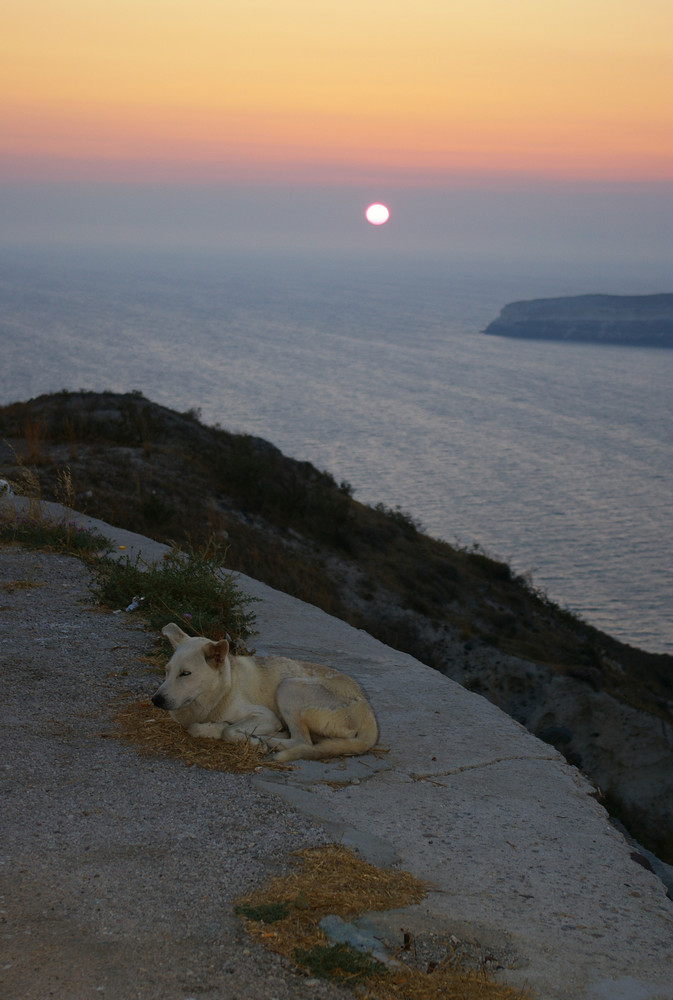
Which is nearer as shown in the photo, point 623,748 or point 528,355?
point 623,748

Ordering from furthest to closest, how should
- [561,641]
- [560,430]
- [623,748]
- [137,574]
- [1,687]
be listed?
[560,430] < [561,641] < [623,748] < [137,574] < [1,687]

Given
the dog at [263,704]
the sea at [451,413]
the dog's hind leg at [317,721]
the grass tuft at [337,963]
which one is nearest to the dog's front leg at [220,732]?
the dog at [263,704]

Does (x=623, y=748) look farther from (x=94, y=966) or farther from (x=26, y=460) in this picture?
(x=94, y=966)

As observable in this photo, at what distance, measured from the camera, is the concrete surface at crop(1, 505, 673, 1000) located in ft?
13.5

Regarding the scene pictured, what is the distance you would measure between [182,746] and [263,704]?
0.67 meters

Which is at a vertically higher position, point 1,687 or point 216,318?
point 216,318

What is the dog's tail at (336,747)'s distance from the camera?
237 inches

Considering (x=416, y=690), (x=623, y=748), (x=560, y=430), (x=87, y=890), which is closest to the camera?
(x=87, y=890)

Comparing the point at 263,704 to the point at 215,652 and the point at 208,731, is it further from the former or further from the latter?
the point at 215,652

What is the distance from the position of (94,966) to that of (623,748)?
22.7m

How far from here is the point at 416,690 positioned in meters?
8.19

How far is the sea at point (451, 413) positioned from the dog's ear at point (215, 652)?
35639mm

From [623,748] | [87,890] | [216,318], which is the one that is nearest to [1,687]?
[87,890]

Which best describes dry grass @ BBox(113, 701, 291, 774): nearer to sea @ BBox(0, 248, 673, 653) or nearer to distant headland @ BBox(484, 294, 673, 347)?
sea @ BBox(0, 248, 673, 653)
